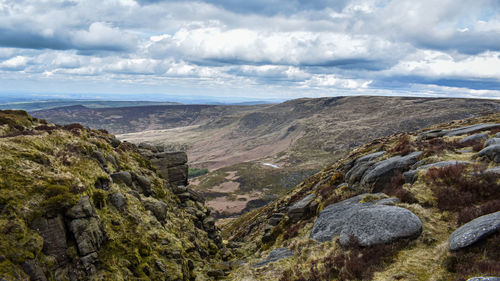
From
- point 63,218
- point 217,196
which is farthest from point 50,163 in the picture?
point 217,196

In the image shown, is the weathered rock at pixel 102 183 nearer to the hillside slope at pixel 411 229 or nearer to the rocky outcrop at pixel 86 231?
the rocky outcrop at pixel 86 231

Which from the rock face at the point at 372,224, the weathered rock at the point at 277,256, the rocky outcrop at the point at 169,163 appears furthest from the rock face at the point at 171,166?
the rock face at the point at 372,224

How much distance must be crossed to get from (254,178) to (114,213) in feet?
519

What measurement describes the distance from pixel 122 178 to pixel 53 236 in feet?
31.3

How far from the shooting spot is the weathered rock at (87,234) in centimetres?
1461

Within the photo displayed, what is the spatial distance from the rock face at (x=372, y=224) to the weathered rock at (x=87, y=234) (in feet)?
45.3

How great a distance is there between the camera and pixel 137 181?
25875mm

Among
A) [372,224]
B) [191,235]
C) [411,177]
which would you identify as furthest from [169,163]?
[411,177]

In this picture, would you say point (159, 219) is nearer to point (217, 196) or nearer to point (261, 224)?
point (261, 224)

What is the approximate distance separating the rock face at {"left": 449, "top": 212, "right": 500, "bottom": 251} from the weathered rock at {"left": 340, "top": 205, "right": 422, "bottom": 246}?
236 centimetres

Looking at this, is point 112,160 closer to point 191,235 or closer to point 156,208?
point 156,208

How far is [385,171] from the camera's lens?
24062 mm

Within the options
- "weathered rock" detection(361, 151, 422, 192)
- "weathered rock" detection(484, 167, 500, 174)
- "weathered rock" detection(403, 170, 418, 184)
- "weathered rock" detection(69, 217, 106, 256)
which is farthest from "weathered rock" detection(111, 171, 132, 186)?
"weathered rock" detection(484, 167, 500, 174)

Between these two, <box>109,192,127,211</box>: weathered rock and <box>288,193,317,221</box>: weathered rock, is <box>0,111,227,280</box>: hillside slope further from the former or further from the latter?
<box>288,193,317,221</box>: weathered rock
